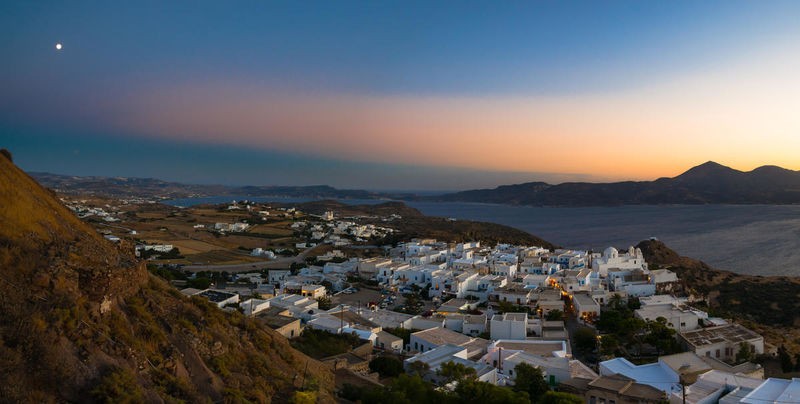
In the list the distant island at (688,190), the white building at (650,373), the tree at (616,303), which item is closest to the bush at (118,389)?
the white building at (650,373)

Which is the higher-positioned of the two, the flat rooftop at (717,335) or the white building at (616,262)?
the white building at (616,262)

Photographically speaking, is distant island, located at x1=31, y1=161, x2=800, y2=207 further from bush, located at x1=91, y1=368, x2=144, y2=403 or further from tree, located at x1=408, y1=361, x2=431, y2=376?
bush, located at x1=91, y1=368, x2=144, y2=403

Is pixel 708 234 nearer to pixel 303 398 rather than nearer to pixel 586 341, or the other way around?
pixel 586 341

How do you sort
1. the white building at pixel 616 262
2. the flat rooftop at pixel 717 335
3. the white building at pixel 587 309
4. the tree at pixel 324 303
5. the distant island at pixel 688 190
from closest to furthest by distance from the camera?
1. the flat rooftop at pixel 717 335
2. the white building at pixel 587 309
3. the tree at pixel 324 303
4. the white building at pixel 616 262
5. the distant island at pixel 688 190

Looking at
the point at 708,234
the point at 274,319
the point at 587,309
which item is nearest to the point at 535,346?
the point at 587,309

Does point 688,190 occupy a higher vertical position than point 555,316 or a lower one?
higher

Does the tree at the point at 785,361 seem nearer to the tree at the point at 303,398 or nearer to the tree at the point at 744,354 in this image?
the tree at the point at 744,354
